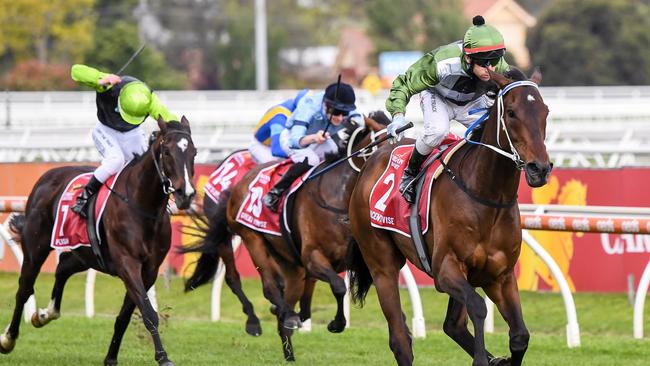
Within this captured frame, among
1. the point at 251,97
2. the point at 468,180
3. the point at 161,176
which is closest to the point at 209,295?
the point at 161,176

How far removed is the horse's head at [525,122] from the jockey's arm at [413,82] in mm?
601

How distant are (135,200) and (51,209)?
0.93 meters

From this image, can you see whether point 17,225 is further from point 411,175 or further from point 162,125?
point 411,175

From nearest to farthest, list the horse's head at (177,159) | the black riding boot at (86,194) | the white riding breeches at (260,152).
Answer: the horse's head at (177,159), the black riding boot at (86,194), the white riding breeches at (260,152)

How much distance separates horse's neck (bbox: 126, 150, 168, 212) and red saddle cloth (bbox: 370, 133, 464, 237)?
1.63 metres

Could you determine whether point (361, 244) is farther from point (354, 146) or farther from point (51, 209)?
point (51, 209)

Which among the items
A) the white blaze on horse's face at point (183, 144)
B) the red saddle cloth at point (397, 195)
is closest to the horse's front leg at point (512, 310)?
the red saddle cloth at point (397, 195)

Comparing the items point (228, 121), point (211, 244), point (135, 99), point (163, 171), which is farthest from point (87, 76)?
point (228, 121)

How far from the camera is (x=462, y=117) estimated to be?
670 cm

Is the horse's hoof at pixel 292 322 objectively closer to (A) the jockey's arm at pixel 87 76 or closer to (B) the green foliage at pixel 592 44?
(A) the jockey's arm at pixel 87 76

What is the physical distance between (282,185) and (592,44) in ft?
96.1

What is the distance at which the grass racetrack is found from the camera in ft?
26.9

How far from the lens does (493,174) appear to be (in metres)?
6.06

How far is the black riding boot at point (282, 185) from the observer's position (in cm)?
866
